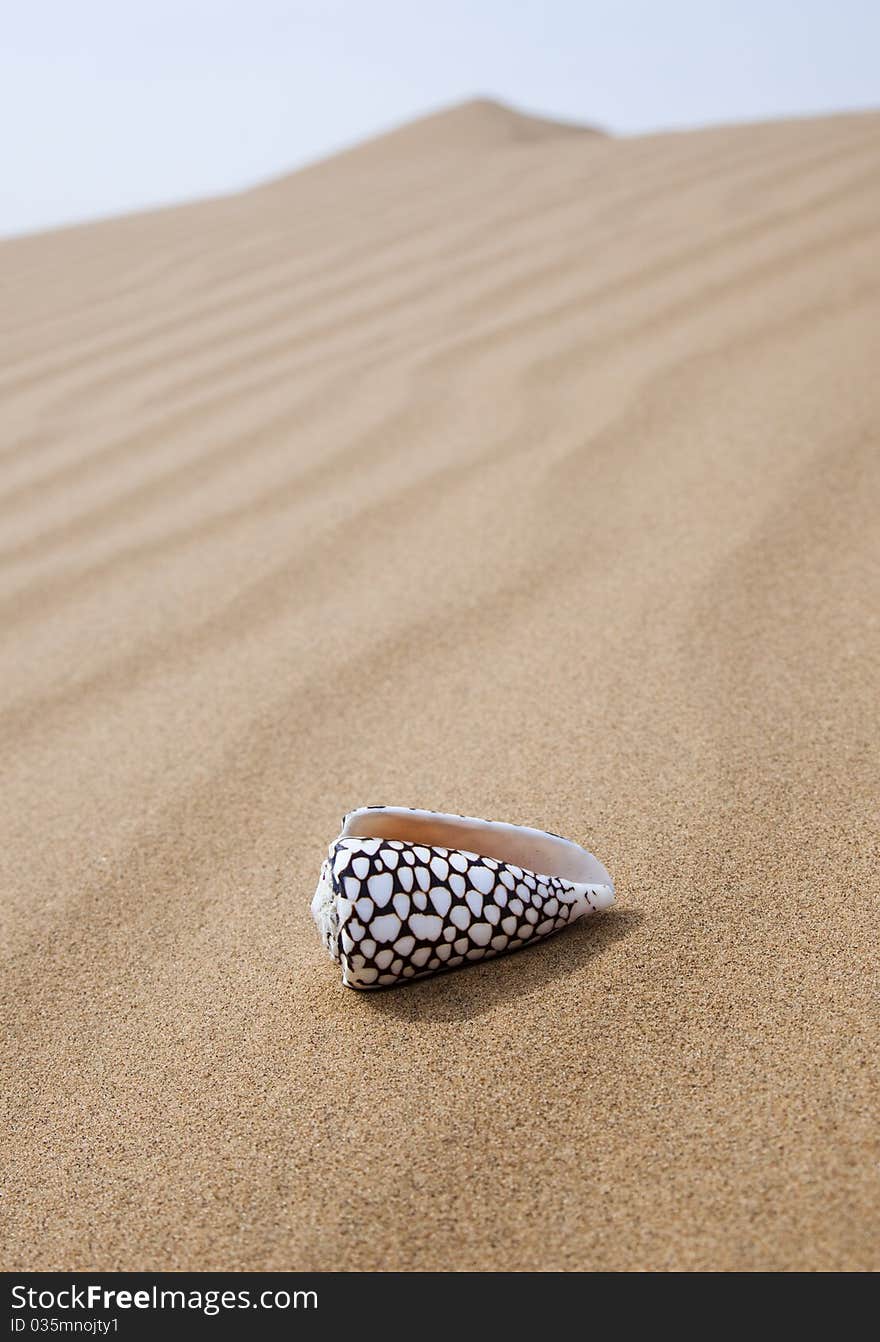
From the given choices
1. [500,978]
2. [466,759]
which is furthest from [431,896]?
[466,759]

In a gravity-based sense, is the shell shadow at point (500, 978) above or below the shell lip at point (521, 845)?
below

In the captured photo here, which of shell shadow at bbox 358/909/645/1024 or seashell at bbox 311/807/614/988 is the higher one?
seashell at bbox 311/807/614/988

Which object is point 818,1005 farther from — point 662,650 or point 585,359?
point 585,359

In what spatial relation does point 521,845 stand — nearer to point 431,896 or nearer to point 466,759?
point 431,896

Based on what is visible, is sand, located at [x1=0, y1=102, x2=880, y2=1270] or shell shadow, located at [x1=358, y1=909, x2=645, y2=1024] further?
shell shadow, located at [x1=358, y1=909, x2=645, y2=1024]

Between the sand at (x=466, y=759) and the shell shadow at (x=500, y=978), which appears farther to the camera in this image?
the shell shadow at (x=500, y=978)
